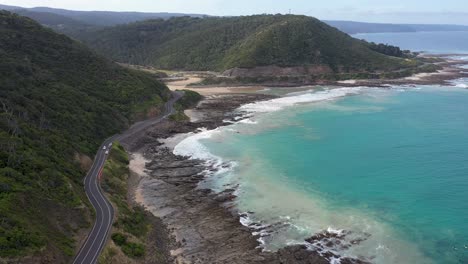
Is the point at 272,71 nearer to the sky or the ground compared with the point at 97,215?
nearer to the sky

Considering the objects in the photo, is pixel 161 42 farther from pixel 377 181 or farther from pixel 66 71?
pixel 377 181

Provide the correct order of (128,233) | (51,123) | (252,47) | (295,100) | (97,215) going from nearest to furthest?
(128,233) → (97,215) → (51,123) → (295,100) → (252,47)

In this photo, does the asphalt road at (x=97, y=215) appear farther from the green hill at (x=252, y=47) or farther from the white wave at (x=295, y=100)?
the green hill at (x=252, y=47)

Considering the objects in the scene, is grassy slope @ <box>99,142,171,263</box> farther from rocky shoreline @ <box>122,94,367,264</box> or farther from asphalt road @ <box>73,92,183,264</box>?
rocky shoreline @ <box>122,94,367,264</box>

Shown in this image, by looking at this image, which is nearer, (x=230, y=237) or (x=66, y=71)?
(x=230, y=237)

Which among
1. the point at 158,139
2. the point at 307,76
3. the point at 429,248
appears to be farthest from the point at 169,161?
the point at 307,76

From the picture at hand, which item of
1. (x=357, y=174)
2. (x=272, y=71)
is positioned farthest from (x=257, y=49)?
(x=357, y=174)

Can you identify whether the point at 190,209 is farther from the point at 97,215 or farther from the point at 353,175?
the point at 353,175
